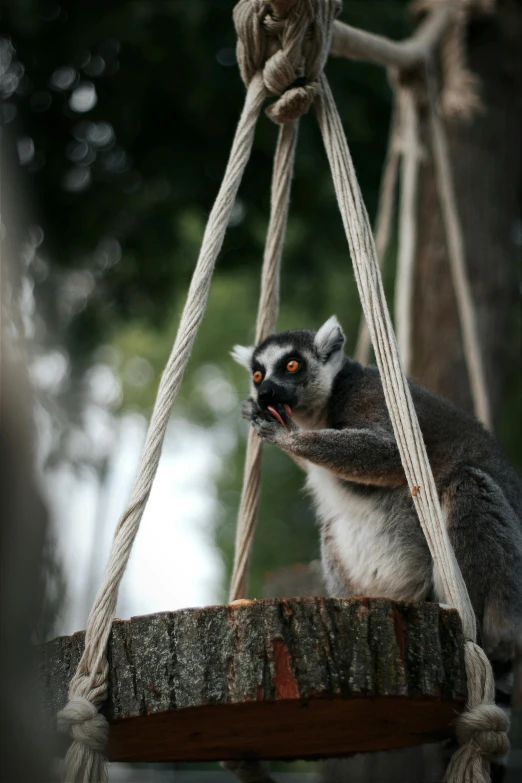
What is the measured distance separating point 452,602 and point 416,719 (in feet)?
1.18

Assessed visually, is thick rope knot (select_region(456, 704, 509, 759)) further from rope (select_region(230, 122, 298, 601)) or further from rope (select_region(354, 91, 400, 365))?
rope (select_region(354, 91, 400, 365))

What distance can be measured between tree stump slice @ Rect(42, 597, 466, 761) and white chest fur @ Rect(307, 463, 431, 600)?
949 mm

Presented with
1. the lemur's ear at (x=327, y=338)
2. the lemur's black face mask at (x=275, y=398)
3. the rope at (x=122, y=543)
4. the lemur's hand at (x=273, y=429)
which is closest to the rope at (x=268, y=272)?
the lemur's hand at (x=273, y=429)

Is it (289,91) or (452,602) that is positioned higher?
(289,91)

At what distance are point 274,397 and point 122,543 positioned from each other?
1345mm

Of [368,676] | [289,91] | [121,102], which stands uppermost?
[121,102]

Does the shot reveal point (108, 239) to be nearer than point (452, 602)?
No

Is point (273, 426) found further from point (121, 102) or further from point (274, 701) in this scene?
point (121, 102)

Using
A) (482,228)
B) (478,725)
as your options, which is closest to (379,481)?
(478,725)

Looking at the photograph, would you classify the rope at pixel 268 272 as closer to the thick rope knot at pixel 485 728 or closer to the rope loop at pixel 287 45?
the rope loop at pixel 287 45

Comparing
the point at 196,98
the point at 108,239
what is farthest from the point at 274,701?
the point at 108,239

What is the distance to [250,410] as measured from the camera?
354 centimetres

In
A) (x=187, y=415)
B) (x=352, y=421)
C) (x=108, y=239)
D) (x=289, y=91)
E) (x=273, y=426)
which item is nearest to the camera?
(x=289, y=91)

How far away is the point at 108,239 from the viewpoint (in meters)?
6.58
